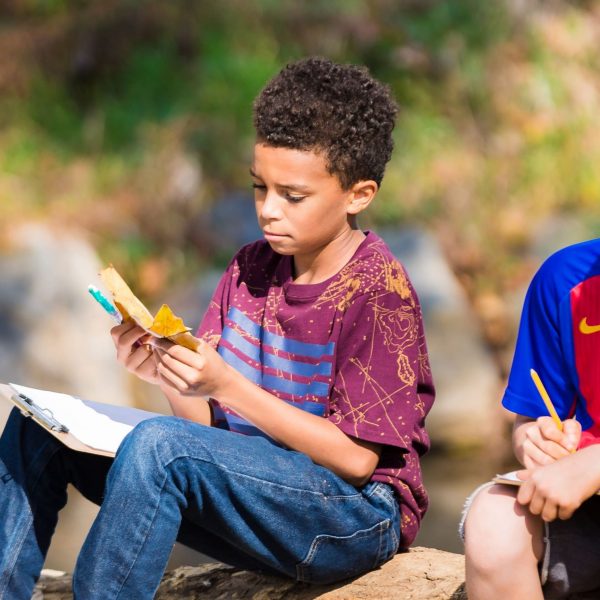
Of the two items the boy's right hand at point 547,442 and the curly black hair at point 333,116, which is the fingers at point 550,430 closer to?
the boy's right hand at point 547,442

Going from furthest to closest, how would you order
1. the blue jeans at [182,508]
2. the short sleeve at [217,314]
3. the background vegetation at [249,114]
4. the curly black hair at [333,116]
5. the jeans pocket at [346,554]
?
the background vegetation at [249,114] → the short sleeve at [217,314] → the curly black hair at [333,116] → the jeans pocket at [346,554] → the blue jeans at [182,508]

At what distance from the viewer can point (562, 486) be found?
1.97m

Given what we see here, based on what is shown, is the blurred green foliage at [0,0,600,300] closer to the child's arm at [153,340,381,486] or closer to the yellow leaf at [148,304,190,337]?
the child's arm at [153,340,381,486]

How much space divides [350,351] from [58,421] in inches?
23.0

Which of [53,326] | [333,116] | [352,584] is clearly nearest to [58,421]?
[352,584]

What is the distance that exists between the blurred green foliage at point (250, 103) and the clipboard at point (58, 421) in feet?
14.7

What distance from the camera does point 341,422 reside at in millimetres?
2375

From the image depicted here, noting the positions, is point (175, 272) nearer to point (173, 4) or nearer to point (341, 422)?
point (173, 4)

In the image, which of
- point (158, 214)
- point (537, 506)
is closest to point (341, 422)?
point (537, 506)

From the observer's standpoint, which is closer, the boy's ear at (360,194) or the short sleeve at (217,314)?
the boy's ear at (360,194)

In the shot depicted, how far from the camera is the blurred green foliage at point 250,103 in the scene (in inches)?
286

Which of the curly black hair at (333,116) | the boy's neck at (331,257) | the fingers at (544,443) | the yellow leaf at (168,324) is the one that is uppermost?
the curly black hair at (333,116)

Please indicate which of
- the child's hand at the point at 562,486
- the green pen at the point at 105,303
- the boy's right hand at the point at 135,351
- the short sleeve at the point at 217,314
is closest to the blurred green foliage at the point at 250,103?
the short sleeve at the point at 217,314

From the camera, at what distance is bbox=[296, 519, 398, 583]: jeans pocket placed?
94.3 inches
